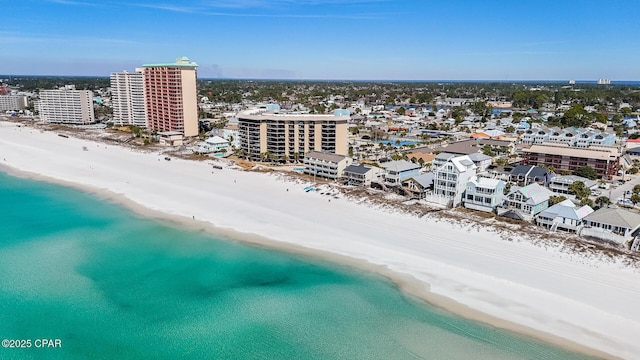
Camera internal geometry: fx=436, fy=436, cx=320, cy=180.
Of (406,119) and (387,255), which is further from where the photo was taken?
(406,119)

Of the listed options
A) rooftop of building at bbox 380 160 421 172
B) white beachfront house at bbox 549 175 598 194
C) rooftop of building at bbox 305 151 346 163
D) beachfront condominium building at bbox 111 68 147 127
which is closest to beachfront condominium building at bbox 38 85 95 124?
beachfront condominium building at bbox 111 68 147 127

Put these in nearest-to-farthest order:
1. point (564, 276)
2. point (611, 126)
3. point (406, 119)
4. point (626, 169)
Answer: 1. point (564, 276)
2. point (626, 169)
3. point (611, 126)
4. point (406, 119)

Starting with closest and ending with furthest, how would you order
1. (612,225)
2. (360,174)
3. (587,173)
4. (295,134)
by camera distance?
(612,225), (360,174), (587,173), (295,134)

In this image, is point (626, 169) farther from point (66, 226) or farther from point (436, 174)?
point (66, 226)

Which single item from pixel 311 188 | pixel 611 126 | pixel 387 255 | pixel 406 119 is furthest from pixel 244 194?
pixel 611 126

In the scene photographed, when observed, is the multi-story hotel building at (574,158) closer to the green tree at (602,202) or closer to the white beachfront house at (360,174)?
the green tree at (602,202)

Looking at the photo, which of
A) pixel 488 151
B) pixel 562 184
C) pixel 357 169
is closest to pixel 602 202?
pixel 562 184

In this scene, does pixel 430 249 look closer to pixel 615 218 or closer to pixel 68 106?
pixel 615 218
